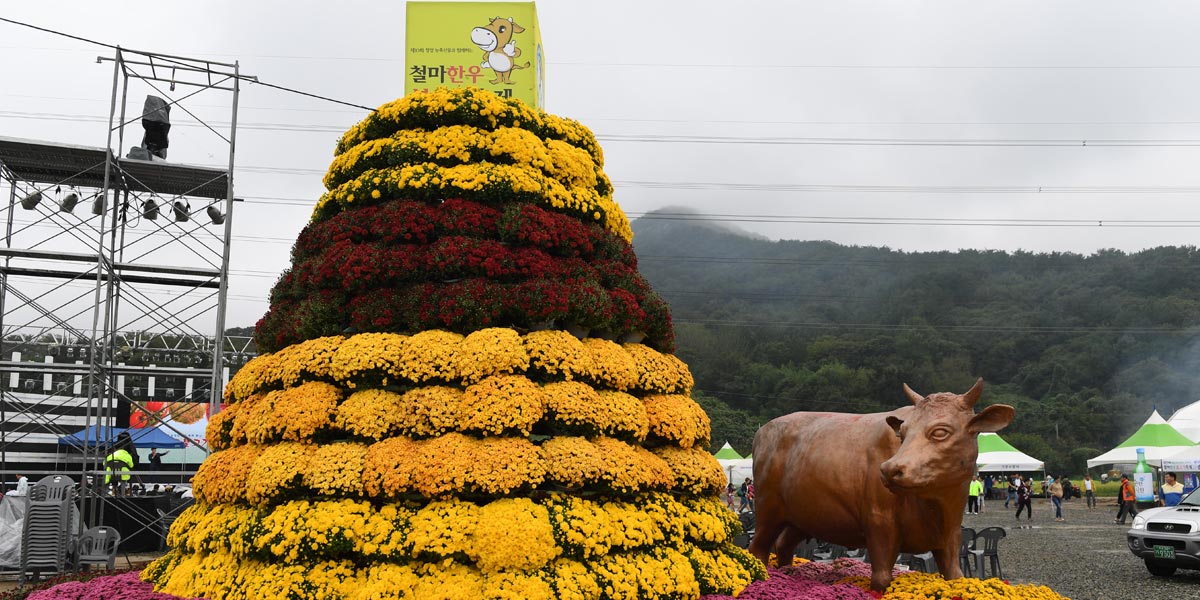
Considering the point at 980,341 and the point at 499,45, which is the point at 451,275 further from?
the point at 980,341

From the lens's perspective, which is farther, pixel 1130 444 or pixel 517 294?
pixel 1130 444

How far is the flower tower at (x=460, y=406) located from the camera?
6414 mm

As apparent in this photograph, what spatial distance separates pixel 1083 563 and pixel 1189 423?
22.2m

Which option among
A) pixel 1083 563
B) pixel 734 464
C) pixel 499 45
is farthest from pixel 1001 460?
pixel 499 45

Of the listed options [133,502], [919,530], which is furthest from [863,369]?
[919,530]

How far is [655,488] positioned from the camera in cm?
738

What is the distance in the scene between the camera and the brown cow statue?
7.49 meters

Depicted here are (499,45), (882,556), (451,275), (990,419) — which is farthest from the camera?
(499,45)

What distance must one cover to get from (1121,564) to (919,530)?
12414mm

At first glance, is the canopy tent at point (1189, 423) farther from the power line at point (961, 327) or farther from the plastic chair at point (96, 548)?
the power line at point (961, 327)

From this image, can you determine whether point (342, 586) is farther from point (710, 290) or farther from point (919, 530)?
point (710, 290)

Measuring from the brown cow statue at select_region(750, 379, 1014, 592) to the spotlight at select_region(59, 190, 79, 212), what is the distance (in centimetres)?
1587

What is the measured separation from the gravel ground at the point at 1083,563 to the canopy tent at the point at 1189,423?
680 centimetres

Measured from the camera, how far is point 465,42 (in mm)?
10445
